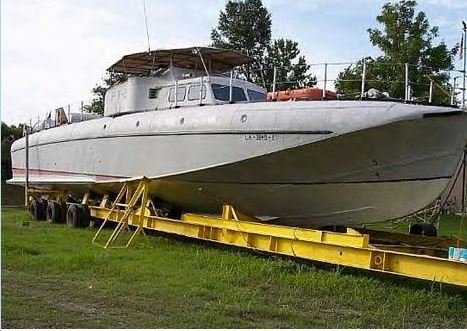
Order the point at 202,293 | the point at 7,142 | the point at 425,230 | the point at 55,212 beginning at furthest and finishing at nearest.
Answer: the point at 7,142
the point at 55,212
the point at 425,230
the point at 202,293

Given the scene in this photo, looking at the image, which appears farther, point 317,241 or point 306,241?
→ point 306,241

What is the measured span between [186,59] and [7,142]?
2439cm

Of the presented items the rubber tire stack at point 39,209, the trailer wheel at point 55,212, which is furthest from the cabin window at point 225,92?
the rubber tire stack at point 39,209

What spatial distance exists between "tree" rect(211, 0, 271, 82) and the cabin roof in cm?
1020

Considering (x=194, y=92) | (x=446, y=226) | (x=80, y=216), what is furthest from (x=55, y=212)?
(x=446, y=226)

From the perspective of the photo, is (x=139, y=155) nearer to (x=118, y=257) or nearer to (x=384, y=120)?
(x=118, y=257)

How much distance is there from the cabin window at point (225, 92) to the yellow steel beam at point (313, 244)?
202cm

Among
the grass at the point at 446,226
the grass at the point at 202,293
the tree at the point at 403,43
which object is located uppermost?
the tree at the point at 403,43

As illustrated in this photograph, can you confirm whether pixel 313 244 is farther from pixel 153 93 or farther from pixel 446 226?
pixel 446 226

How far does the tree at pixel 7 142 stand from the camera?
31.0 meters

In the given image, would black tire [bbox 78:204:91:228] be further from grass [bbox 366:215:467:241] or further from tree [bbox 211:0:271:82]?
tree [bbox 211:0:271:82]

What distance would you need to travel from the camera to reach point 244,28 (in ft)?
74.8

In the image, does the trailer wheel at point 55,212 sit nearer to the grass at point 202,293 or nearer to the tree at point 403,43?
the grass at point 202,293

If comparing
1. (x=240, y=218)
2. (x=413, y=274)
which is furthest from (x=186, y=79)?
(x=413, y=274)
